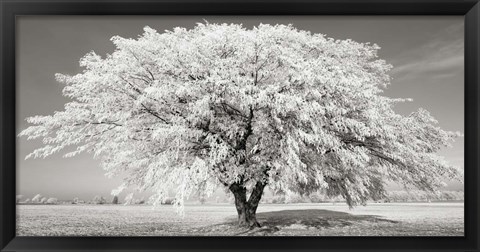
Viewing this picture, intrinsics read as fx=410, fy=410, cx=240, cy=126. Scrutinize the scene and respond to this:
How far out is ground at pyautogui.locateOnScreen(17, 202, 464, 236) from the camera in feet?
17.6

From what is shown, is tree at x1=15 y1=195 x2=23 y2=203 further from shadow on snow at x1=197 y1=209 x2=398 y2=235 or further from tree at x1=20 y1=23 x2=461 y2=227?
shadow on snow at x1=197 y1=209 x2=398 y2=235

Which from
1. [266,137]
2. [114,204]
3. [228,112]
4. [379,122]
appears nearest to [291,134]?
[266,137]

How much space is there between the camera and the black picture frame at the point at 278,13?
5293mm

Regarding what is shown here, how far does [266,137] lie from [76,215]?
2.77 meters

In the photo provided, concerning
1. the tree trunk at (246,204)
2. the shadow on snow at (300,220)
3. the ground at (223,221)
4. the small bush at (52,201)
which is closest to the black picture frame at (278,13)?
the ground at (223,221)

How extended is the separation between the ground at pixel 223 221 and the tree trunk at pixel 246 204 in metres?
0.09

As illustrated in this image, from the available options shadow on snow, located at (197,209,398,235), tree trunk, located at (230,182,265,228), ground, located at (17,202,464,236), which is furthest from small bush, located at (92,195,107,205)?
tree trunk, located at (230,182,265,228)

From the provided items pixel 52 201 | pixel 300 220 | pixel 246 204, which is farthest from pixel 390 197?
pixel 52 201

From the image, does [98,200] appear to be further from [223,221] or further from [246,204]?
[246,204]

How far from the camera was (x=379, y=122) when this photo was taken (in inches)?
230

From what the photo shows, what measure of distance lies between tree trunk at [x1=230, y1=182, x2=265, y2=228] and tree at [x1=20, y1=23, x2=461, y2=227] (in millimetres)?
16

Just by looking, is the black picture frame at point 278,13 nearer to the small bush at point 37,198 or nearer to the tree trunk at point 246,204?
the tree trunk at point 246,204

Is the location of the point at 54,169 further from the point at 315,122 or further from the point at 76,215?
the point at 315,122

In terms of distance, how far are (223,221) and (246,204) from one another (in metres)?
0.41
